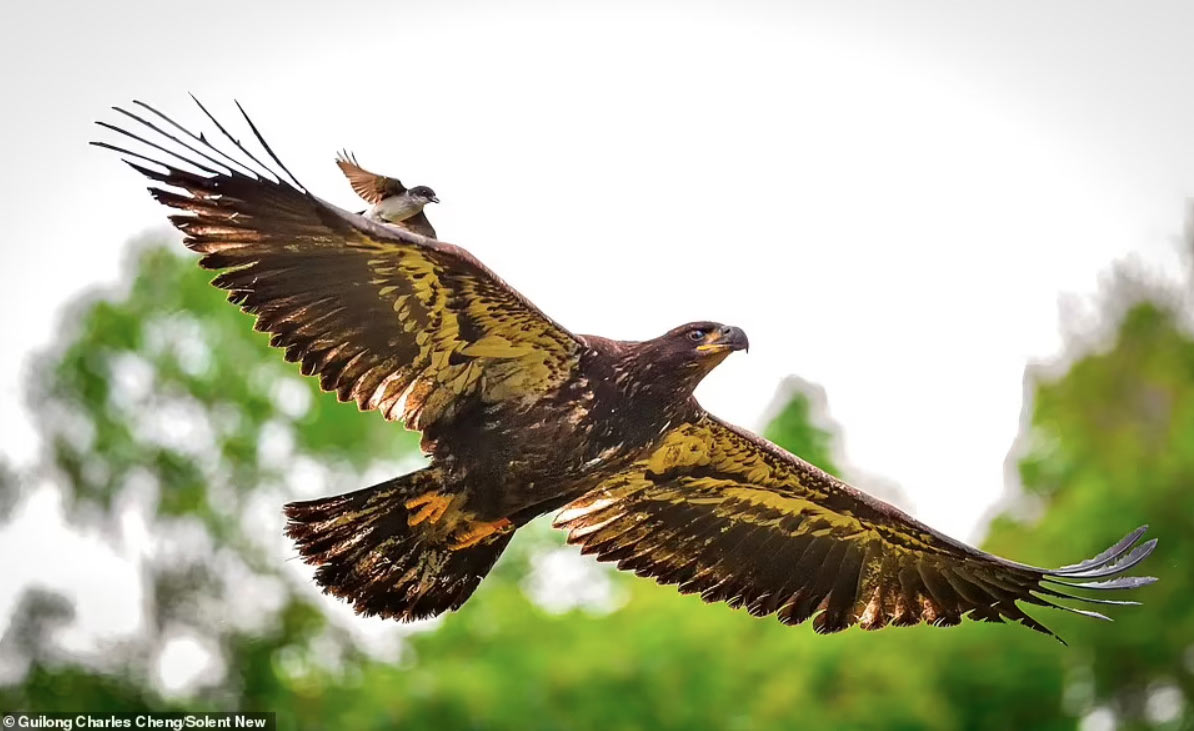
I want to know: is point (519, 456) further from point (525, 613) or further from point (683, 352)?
point (525, 613)

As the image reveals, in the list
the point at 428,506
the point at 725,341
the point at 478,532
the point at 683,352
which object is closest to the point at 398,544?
the point at 428,506

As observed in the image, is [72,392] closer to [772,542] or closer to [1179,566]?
[1179,566]

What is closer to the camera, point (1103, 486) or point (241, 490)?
point (1103, 486)

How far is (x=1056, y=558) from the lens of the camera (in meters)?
23.9

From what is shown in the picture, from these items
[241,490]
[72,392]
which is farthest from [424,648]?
[72,392]

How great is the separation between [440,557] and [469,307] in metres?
1.47

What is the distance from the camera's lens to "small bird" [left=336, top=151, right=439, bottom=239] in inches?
396

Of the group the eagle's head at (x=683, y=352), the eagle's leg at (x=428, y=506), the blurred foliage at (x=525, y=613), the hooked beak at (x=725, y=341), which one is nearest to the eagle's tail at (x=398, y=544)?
the eagle's leg at (x=428, y=506)

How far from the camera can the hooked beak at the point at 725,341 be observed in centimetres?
885

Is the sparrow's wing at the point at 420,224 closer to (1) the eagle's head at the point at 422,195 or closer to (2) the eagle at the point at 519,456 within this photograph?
(1) the eagle's head at the point at 422,195

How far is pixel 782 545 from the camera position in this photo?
34.2ft

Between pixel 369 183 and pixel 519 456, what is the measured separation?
2226 millimetres

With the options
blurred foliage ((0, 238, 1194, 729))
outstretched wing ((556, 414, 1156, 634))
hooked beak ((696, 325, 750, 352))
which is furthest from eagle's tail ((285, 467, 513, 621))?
blurred foliage ((0, 238, 1194, 729))

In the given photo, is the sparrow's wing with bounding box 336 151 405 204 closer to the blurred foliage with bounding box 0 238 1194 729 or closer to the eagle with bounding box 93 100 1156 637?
the eagle with bounding box 93 100 1156 637
